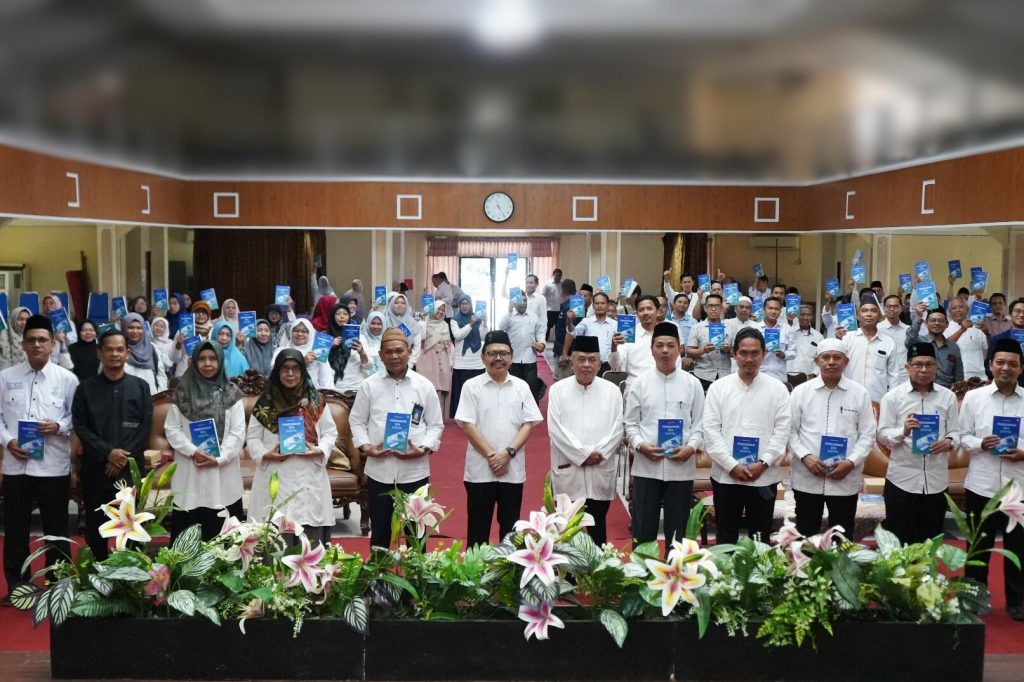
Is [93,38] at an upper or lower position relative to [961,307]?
upper

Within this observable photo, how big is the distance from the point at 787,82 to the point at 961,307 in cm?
295

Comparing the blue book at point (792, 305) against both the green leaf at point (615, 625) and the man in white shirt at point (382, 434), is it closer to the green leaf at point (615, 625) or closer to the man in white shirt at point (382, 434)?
the man in white shirt at point (382, 434)

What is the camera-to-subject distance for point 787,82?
709cm

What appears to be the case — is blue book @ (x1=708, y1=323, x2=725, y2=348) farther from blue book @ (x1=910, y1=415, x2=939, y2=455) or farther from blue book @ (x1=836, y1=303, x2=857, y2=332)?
blue book @ (x1=910, y1=415, x2=939, y2=455)

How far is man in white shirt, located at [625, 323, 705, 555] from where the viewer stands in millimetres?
5164

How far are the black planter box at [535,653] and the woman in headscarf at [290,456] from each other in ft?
4.42

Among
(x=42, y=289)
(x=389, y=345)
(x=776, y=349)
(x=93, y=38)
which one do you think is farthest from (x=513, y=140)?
(x=42, y=289)

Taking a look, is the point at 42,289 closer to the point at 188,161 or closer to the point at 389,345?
the point at 188,161

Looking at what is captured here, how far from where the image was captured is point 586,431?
5.23 m

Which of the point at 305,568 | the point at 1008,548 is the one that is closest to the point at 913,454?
the point at 1008,548

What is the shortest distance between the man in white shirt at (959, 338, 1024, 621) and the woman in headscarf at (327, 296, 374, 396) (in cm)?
491

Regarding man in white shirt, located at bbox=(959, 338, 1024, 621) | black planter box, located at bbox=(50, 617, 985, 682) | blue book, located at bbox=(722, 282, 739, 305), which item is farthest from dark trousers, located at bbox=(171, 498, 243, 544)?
blue book, located at bbox=(722, 282, 739, 305)

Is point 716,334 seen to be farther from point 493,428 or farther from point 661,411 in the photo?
point 493,428

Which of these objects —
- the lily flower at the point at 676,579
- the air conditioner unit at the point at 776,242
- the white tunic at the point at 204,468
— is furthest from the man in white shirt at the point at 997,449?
the air conditioner unit at the point at 776,242
